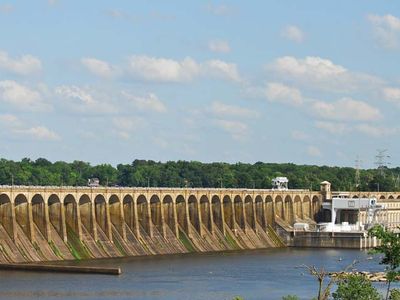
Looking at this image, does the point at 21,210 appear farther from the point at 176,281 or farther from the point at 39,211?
the point at 176,281

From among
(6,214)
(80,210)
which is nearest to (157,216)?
(80,210)

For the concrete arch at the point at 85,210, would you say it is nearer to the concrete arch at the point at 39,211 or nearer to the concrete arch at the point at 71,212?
the concrete arch at the point at 71,212

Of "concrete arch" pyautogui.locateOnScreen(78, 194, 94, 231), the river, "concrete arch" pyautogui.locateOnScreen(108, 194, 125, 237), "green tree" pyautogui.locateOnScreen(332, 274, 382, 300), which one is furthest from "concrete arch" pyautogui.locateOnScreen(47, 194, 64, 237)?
"green tree" pyautogui.locateOnScreen(332, 274, 382, 300)

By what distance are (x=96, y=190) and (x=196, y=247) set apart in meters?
25.3

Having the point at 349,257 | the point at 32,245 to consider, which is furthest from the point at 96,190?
the point at 349,257

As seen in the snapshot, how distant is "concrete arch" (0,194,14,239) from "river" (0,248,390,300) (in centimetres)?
1154

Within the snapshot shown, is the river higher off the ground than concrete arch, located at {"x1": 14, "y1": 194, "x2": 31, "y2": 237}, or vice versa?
concrete arch, located at {"x1": 14, "y1": 194, "x2": 31, "y2": 237}

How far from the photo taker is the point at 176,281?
140 m

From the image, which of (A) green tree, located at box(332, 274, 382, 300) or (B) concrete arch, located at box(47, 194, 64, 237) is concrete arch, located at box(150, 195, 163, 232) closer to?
(B) concrete arch, located at box(47, 194, 64, 237)

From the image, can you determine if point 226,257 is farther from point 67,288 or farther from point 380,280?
point 67,288

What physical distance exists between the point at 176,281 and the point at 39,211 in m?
36.1

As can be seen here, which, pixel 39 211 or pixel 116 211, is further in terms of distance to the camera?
pixel 116 211

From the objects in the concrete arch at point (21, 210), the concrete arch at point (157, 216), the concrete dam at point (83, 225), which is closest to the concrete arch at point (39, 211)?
the concrete dam at point (83, 225)

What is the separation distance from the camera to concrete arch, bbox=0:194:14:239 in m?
157
